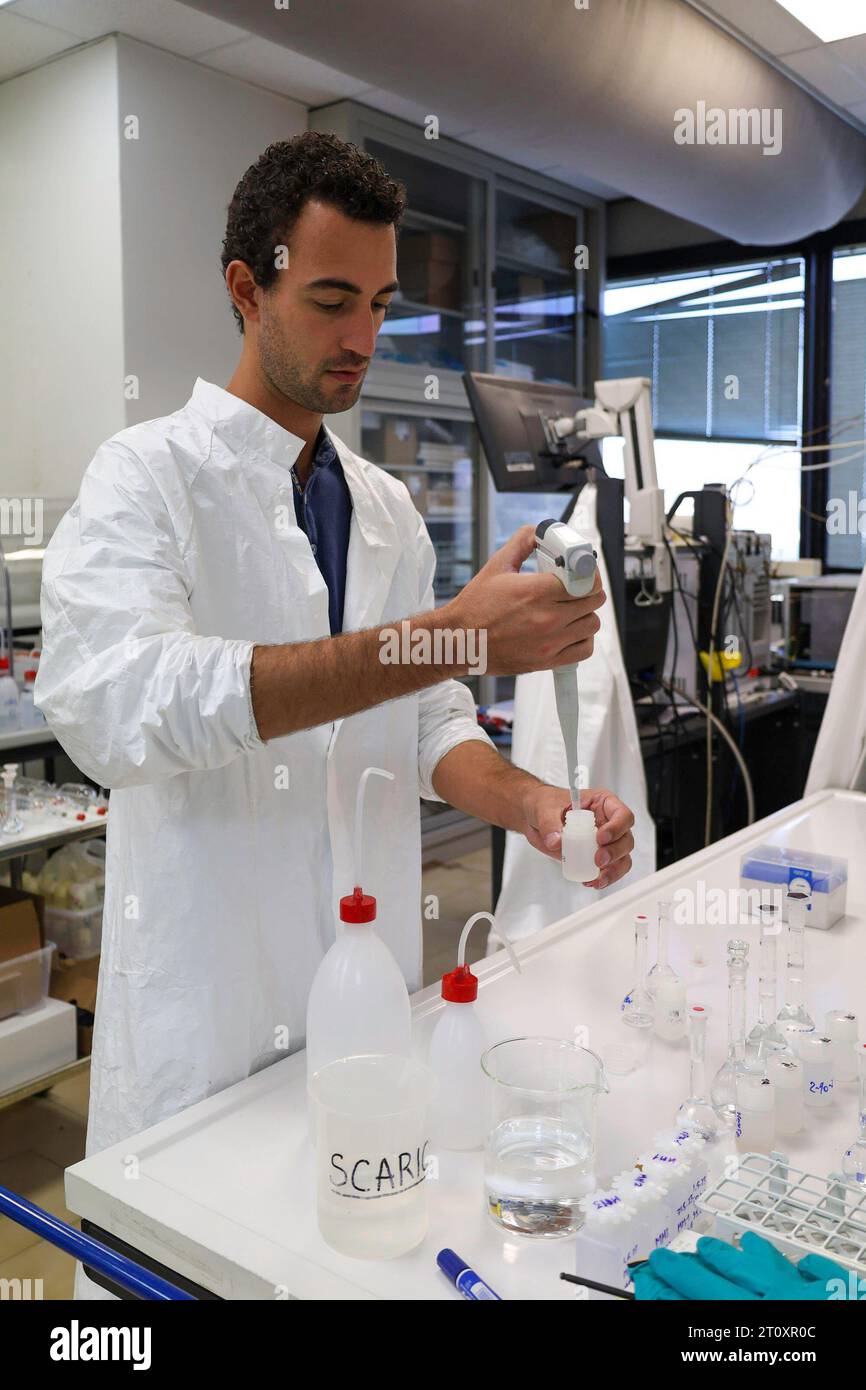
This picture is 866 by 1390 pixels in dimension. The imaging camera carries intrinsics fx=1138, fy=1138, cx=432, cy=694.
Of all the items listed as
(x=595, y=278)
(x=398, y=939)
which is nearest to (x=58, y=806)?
(x=398, y=939)

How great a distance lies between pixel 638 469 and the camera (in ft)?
9.47

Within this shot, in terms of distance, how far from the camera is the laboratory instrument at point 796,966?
1.21 m

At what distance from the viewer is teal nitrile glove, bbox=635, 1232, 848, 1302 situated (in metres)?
0.74

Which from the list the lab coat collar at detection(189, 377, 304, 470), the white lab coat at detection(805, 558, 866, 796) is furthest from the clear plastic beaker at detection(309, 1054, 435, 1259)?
the white lab coat at detection(805, 558, 866, 796)

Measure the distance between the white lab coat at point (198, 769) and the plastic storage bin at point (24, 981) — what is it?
113 cm

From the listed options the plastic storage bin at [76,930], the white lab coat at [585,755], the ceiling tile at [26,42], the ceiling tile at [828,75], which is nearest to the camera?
the white lab coat at [585,755]

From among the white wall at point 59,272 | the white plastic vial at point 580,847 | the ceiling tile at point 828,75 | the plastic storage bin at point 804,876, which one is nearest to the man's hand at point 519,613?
the white plastic vial at point 580,847

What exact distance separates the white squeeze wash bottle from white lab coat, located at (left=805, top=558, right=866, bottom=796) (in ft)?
5.07

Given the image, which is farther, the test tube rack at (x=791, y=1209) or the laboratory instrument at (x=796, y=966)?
the laboratory instrument at (x=796, y=966)

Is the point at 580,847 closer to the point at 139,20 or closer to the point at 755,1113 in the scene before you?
the point at 755,1113

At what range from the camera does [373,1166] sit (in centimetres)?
83

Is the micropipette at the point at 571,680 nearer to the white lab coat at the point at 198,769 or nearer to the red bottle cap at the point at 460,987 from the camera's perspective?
the red bottle cap at the point at 460,987

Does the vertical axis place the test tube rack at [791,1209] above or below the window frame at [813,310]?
below

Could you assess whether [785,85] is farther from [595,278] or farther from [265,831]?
[265,831]
